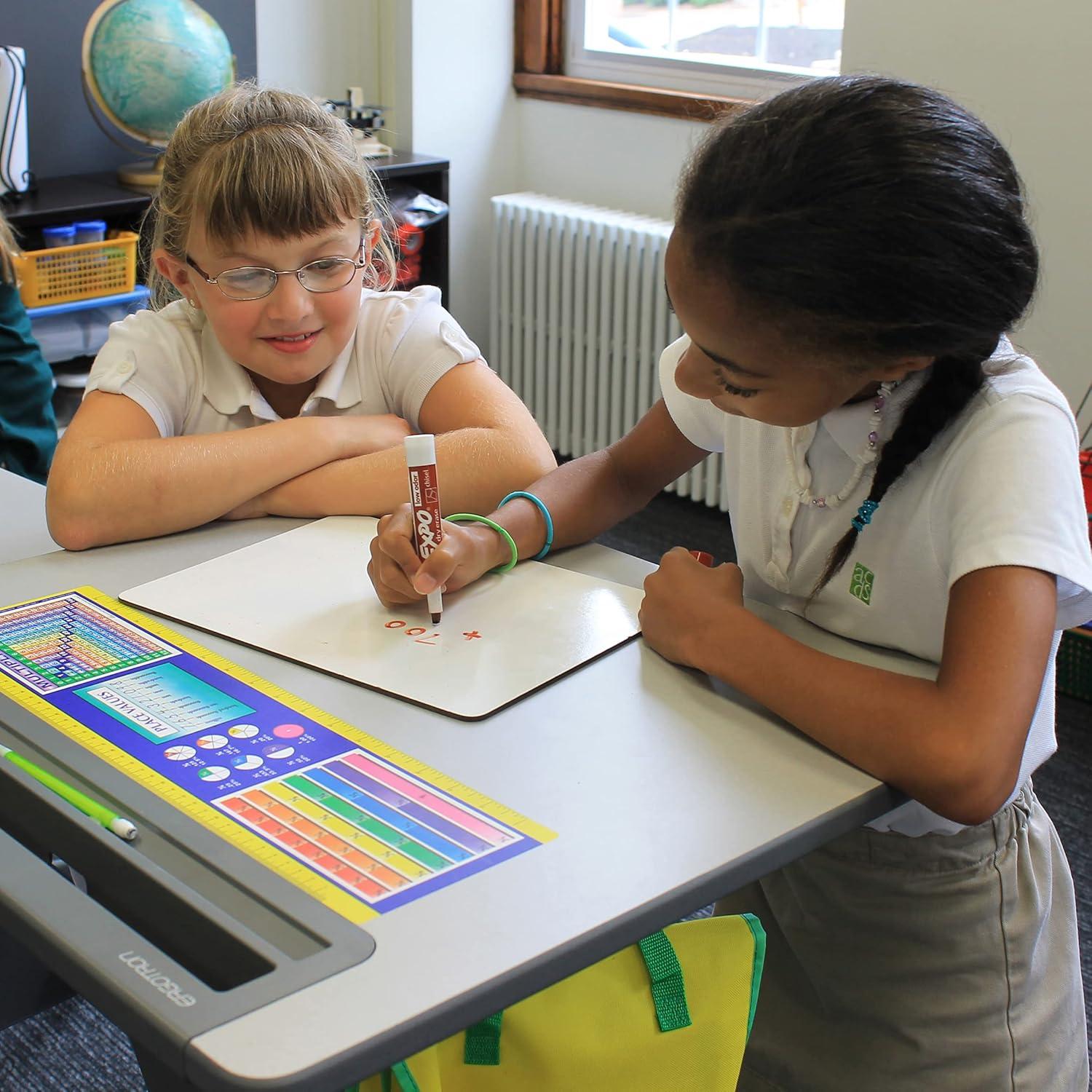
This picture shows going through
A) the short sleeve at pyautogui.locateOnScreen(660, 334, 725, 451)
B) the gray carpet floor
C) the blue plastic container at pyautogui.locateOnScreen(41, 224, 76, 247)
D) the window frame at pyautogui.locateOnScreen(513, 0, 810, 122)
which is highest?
the window frame at pyautogui.locateOnScreen(513, 0, 810, 122)

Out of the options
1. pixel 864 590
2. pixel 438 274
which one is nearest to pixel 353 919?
pixel 864 590

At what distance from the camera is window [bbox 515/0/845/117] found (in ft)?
10.4

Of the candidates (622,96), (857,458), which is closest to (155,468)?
(857,458)

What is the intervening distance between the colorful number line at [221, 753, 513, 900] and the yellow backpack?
157 millimetres

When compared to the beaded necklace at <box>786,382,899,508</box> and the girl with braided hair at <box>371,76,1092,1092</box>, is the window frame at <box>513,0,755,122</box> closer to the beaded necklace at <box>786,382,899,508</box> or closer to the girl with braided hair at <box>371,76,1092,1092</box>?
the girl with braided hair at <box>371,76,1092,1092</box>

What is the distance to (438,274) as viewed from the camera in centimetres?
355

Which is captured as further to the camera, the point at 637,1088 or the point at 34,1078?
the point at 34,1078

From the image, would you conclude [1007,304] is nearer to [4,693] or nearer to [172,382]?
[4,693]

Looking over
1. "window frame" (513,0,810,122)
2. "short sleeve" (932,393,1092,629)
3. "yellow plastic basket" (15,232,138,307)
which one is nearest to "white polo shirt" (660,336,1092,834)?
"short sleeve" (932,393,1092,629)

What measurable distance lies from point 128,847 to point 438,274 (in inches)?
115

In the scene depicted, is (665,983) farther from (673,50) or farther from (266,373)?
(673,50)

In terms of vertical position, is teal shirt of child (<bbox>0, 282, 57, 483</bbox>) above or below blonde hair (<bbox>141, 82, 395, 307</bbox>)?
below

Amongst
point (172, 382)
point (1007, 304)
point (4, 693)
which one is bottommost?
point (4, 693)

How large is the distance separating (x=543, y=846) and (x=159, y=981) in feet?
0.76
